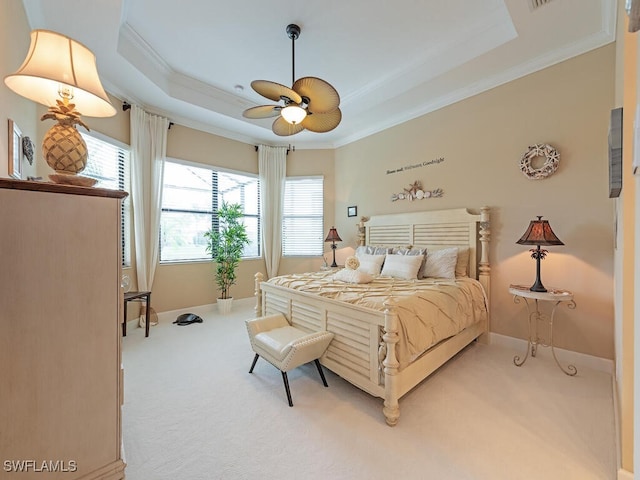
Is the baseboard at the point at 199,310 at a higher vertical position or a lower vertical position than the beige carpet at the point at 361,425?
higher

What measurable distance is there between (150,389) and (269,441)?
1.24 meters

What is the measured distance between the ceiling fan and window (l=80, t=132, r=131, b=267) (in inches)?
84.5

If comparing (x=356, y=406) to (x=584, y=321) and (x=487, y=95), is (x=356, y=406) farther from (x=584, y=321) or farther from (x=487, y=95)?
(x=487, y=95)

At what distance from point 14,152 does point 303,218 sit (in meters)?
4.06

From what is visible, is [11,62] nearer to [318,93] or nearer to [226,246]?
[318,93]

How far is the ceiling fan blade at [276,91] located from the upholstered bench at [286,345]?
198 centimetres

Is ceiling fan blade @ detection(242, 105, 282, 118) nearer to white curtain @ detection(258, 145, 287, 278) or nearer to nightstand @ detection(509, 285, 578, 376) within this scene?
white curtain @ detection(258, 145, 287, 278)

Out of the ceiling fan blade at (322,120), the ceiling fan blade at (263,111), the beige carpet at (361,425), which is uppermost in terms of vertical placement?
the ceiling fan blade at (263,111)

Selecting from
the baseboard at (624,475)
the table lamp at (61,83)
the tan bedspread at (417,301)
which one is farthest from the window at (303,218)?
the baseboard at (624,475)

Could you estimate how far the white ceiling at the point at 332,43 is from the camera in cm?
235

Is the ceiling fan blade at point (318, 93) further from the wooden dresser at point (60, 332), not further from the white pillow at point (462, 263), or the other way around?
the white pillow at point (462, 263)

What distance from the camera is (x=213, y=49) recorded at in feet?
9.84

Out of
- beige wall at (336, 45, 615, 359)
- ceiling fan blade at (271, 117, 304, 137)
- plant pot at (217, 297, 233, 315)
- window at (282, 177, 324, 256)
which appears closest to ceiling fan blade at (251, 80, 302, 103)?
ceiling fan blade at (271, 117, 304, 137)

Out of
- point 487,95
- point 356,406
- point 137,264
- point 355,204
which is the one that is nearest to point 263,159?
point 355,204
